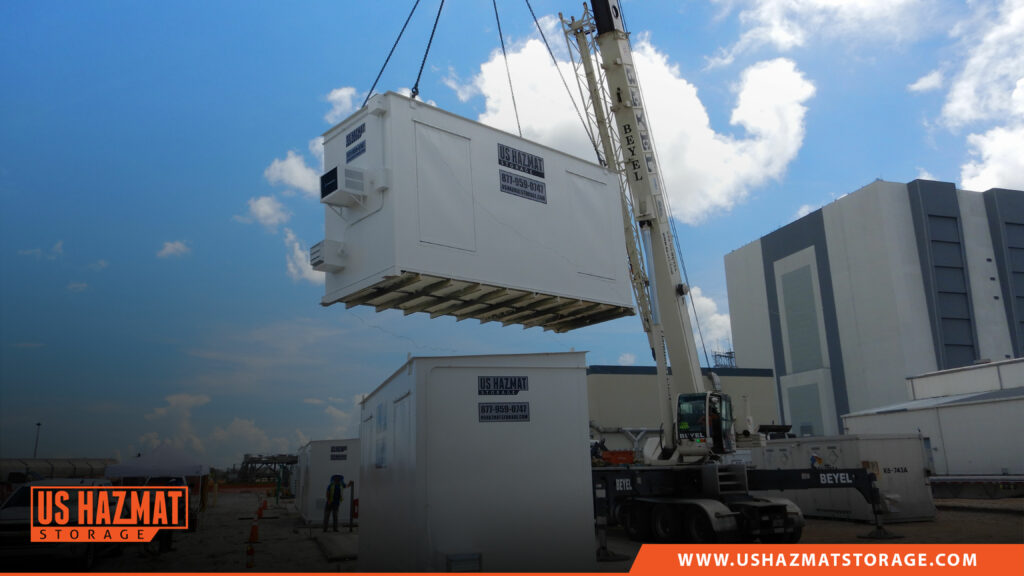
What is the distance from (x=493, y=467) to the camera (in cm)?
773

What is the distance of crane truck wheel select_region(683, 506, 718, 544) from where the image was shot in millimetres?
11742

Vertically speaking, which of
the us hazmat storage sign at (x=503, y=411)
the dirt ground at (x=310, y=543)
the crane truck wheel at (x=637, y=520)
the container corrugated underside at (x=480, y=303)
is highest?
the container corrugated underside at (x=480, y=303)

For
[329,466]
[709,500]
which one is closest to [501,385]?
[709,500]

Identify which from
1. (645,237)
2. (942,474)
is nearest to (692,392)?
(645,237)

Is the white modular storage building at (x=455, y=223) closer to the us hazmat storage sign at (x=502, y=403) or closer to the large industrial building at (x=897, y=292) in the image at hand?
the us hazmat storage sign at (x=502, y=403)

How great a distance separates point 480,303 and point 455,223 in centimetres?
138

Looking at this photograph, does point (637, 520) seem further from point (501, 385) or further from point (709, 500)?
point (501, 385)

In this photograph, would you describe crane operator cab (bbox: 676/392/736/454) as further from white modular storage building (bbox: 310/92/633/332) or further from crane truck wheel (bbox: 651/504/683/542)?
white modular storage building (bbox: 310/92/633/332)

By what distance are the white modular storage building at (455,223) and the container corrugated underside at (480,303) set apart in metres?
0.02

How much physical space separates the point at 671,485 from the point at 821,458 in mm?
6465

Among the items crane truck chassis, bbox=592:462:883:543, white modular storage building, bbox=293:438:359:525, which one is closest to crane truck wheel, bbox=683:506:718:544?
crane truck chassis, bbox=592:462:883:543

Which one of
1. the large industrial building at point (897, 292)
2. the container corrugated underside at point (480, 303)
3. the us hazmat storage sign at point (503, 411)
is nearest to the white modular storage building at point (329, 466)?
the container corrugated underside at point (480, 303)

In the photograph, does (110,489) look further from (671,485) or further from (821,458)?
(821,458)

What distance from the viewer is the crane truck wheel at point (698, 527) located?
1174 centimetres
